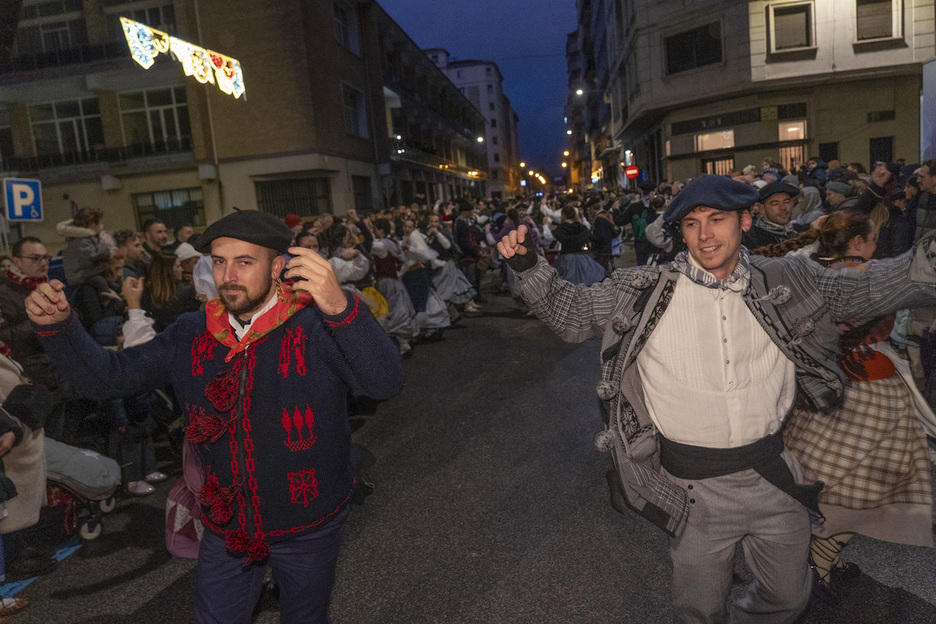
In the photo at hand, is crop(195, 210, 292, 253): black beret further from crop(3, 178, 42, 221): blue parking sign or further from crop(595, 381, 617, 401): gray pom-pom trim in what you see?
crop(3, 178, 42, 221): blue parking sign

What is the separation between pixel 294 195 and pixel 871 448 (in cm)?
2479

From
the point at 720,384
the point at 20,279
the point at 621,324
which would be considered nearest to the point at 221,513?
the point at 621,324

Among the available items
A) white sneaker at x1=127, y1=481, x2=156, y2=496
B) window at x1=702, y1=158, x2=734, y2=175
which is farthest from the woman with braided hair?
window at x1=702, y1=158, x2=734, y2=175

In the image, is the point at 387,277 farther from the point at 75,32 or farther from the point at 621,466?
the point at 75,32

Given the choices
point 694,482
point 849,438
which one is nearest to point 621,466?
point 694,482

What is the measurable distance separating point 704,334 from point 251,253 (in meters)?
1.68

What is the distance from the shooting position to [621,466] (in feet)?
8.33

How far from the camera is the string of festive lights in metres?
14.8

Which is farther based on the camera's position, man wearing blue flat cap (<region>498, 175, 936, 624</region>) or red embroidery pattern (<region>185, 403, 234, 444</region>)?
man wearing blue flat cap (<region>498, 175, 936, 624</region>)

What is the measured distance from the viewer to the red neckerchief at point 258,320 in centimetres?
229

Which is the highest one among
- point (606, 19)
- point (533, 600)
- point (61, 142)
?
point (606, 19)

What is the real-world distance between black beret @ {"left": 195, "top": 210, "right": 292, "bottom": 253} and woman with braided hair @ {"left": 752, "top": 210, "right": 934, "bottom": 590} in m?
2.33

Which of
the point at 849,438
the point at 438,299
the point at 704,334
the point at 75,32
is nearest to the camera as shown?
the point at 704,334

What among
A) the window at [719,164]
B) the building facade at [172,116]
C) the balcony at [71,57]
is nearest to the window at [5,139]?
the building facade at [172,116]
